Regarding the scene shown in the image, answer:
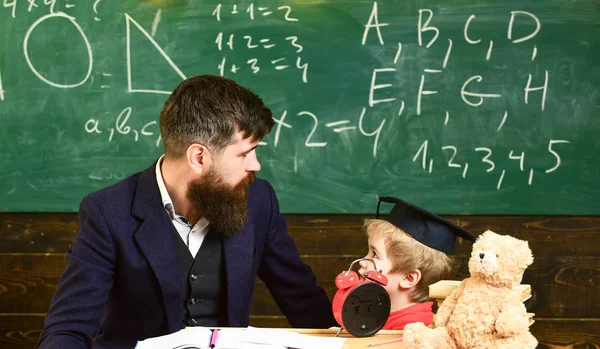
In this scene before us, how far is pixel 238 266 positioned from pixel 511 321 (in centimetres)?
84

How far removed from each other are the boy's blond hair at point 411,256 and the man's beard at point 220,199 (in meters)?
0.33

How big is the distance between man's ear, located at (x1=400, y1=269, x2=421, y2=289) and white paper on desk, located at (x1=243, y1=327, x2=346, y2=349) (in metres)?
0.36

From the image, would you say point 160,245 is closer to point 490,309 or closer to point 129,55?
point 490,309

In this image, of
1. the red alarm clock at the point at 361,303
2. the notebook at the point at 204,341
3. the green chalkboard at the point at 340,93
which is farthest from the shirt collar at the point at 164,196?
the green chalkboard at the point at 340,93

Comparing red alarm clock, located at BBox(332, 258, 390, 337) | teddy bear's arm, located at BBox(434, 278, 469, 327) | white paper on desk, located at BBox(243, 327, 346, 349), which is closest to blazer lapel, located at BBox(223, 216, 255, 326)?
white paper on desk, located at BBox(243, 327, 346, 349)

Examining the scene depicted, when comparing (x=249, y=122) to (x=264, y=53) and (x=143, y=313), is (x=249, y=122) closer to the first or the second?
(x=143, y=313)

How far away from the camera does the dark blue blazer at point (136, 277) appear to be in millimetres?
1594

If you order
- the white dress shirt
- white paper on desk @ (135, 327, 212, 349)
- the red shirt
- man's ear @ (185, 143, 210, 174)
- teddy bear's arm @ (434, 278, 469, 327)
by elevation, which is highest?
man's ear @ (185, 143, 210, 174)

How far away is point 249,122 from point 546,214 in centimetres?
162

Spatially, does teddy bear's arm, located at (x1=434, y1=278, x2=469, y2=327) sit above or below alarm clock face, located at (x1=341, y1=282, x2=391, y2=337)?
above

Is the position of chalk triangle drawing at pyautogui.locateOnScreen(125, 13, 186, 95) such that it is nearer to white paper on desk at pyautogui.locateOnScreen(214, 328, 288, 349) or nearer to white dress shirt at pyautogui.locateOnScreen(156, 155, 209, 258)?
white dress shirt at pyautogui.locateOnScreen(156, 155, 209, 258)

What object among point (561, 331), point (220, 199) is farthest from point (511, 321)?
point (561, 331)

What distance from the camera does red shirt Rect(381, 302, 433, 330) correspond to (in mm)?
1603

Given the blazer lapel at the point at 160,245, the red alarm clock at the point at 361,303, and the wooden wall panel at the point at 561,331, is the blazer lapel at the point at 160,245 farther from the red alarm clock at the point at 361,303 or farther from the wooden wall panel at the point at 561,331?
the wooden wall panel at the point at 561,331
